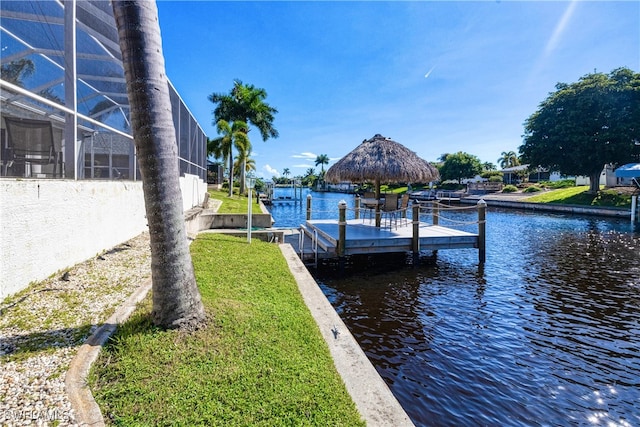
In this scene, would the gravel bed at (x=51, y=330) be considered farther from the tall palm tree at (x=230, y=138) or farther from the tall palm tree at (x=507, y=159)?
the tall palm tree at (x=507, y=159)

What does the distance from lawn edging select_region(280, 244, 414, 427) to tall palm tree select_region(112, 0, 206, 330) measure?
1.60 m

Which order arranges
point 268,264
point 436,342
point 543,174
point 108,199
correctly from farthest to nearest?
point 543,174, point 268,264, point 108,199, point 436,342

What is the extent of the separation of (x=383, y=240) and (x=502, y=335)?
4.28m

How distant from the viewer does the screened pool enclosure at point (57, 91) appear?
13.6ft

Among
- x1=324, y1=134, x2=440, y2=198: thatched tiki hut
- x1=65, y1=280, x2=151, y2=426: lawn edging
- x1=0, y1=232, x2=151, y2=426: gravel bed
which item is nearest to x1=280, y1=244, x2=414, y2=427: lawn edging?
x1=65, y1=280, x2=151, y2=426: lawn edging

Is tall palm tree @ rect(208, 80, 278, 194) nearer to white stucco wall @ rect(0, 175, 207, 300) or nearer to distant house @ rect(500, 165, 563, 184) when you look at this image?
white stucco wall @ rect(0, 175, 207, 300)

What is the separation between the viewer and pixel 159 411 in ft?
7.79

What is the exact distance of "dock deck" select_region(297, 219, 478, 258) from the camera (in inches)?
380

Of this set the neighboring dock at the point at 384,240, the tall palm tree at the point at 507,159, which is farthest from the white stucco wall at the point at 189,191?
the tall palm tree at the point at 507,159

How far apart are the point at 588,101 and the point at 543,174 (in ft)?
107

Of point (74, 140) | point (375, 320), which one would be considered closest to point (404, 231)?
point (375, 320)

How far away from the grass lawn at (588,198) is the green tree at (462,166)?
21.7 m

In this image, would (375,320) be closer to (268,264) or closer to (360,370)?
(268,264)

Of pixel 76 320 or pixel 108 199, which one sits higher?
pixel 108 199
